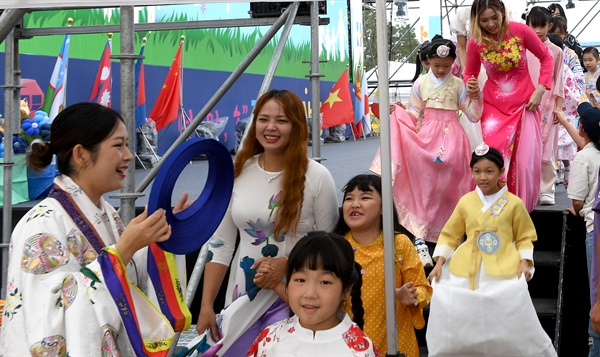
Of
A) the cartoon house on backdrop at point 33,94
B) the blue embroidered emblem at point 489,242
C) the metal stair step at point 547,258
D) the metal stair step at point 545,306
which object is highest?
the cartoon house on backdrop at point 33,94

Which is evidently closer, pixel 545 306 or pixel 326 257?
pixel 326 257

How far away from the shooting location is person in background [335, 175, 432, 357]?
3443mm

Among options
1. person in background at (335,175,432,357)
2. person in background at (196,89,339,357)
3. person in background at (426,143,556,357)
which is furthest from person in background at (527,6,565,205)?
person in background at (196,89,339,357)

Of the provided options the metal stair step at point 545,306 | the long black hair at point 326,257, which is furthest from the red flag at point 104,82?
the long black hair at point 326,257

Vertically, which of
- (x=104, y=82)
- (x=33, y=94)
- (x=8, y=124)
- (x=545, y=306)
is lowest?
(x=545, y=306)

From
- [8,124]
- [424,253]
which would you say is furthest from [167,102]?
[424,253]

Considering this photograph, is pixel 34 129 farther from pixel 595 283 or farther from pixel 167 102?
pixel 595 283

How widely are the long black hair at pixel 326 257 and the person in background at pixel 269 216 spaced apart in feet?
0.96

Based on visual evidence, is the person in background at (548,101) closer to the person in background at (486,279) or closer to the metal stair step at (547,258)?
the metal stair step at (547,258)

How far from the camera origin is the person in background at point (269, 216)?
326 cm

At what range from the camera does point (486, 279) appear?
169 inches

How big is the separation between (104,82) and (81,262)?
7301mm

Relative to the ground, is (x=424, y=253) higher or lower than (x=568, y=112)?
lower

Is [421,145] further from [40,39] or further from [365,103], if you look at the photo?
[365,103]
